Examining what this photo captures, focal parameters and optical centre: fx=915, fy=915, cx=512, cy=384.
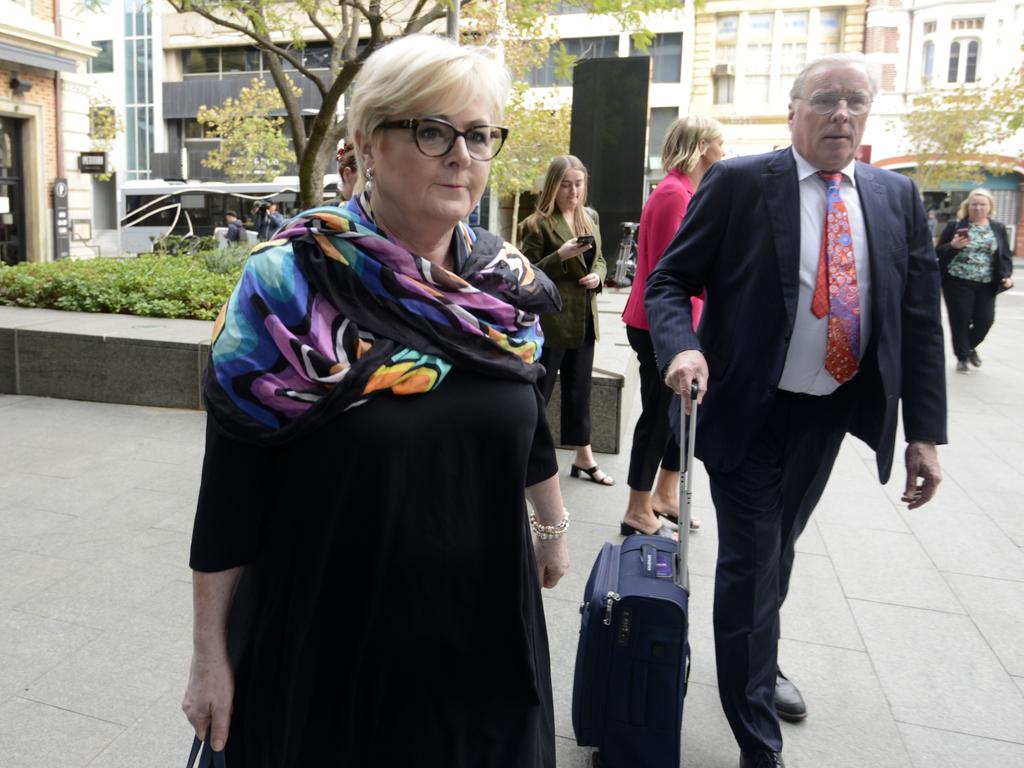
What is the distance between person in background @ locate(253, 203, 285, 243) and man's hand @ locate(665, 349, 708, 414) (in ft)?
82.4

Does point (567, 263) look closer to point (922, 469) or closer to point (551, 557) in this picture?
point (922, 469)

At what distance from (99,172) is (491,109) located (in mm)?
23838

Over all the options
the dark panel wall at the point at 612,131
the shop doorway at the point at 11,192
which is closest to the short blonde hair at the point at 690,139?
the dark panel wall at the point at 612,131

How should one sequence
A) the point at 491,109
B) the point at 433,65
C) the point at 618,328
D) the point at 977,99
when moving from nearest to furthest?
the point at 433,65 < the point at 491,109 < the point at 618,328 < the point at 977,99

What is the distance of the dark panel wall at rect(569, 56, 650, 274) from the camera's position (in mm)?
10828

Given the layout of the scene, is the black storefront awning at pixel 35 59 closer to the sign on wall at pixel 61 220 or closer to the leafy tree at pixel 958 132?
the sign on wall at pixel 61 220

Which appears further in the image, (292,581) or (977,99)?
(977,99)

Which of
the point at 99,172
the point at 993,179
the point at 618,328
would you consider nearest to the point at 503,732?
the point at 618,328

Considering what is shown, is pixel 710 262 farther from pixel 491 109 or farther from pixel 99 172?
pixel 99 172

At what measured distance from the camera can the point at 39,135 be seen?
20.6 m

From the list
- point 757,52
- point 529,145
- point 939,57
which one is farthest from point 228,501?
point 939,57

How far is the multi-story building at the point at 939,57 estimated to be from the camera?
122 ft

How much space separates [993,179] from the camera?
39594mm

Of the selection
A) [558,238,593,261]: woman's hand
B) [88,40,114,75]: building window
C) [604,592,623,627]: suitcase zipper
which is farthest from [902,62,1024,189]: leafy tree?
[88,40,114,75]: building window
